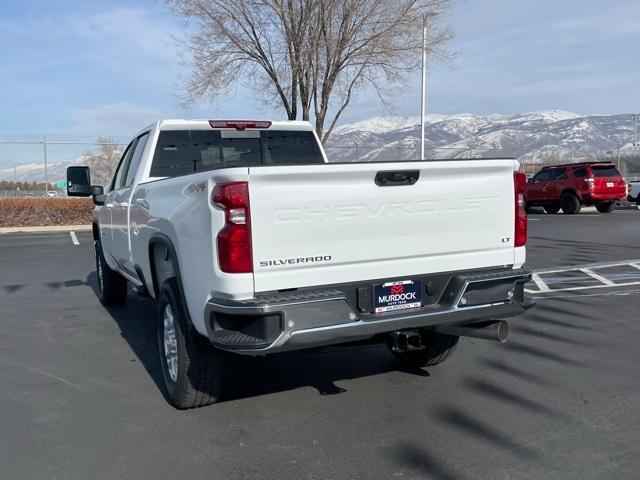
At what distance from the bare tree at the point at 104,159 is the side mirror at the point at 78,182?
2249 centimetres

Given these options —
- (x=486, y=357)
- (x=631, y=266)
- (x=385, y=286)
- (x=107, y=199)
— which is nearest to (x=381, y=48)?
(x=631, y=266)

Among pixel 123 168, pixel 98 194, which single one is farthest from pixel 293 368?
pixel 98 194

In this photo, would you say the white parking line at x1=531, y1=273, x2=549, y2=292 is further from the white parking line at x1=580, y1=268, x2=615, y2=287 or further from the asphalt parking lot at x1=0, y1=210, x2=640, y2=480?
the asphalt parking lot at x1=0, y1=210, x2=640, y2=480

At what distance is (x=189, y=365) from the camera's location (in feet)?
13.3

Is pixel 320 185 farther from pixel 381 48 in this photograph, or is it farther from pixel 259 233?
pixel 381 48

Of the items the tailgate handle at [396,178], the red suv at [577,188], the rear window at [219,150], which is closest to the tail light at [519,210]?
the tailgate handle at [396,178]

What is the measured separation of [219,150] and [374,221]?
2609mm

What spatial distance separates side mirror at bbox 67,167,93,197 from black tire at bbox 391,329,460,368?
413cm

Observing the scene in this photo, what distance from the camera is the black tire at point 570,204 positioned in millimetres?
22970

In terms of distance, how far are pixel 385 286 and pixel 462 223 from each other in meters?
0.73

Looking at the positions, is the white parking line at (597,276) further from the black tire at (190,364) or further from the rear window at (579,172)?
the rear window at (579,172)

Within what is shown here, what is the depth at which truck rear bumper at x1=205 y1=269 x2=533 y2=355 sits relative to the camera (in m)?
3.45

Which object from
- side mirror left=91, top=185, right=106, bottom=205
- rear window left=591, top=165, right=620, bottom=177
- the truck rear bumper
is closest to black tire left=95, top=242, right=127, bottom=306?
side mirror left=91, top=185, right=106, bottom=205

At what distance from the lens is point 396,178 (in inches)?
152
